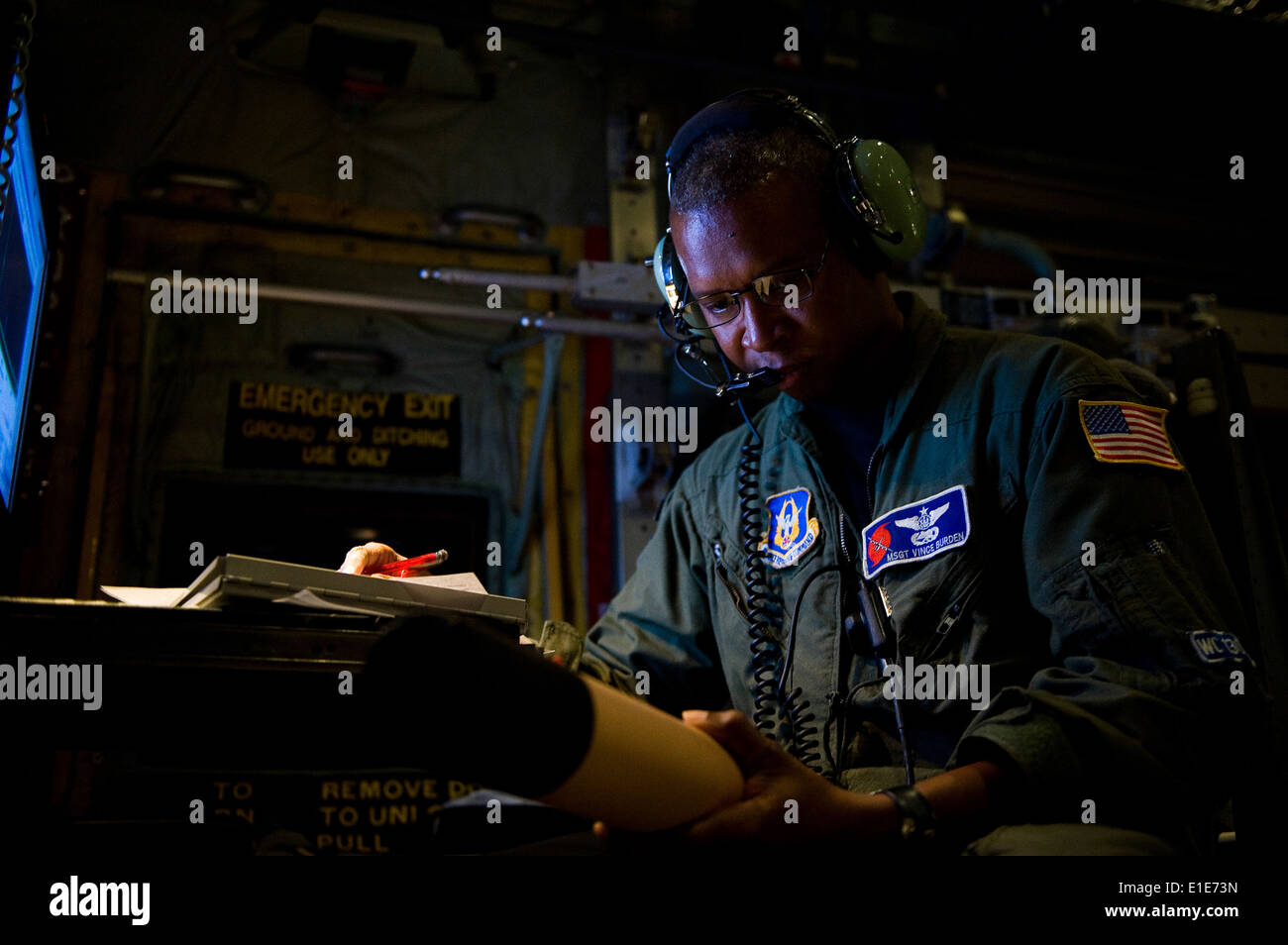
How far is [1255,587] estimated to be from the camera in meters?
1.87

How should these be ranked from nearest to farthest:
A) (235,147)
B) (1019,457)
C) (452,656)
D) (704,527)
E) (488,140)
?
(452,656) → (1019,457) → (704,527) → (235,147) → (488,140)

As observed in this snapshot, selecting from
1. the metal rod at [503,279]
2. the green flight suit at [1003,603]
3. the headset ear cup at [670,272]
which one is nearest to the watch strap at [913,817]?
the green flight suit at [1003,603]

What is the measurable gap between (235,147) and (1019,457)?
3069 mm

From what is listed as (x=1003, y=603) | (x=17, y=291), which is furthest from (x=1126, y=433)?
(x=17, y=291)

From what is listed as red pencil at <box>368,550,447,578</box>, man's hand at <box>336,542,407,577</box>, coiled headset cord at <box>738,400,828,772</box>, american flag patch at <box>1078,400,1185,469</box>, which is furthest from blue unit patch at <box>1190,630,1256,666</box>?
man's hand at <box>336,542,407,577</box>

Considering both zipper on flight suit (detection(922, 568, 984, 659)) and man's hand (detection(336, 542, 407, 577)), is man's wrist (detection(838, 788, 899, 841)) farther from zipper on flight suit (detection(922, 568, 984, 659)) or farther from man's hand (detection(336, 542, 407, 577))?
man's hand (detection(336, 542, 407, 577))

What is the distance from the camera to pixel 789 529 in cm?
190

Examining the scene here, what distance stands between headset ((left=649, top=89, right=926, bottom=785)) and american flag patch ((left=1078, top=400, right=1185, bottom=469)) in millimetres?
422

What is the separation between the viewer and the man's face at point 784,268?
1.70m

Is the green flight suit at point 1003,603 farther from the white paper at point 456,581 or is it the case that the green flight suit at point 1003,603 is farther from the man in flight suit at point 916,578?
the white paper at point 456,581

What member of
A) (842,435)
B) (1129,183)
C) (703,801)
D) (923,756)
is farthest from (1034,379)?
(1129,183)

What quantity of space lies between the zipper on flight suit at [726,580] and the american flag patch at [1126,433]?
27.7 inches

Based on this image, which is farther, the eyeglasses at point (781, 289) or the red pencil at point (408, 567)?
the eyeglasses at point (781, 289)

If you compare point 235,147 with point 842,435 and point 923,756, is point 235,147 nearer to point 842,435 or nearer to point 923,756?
point 842,435
